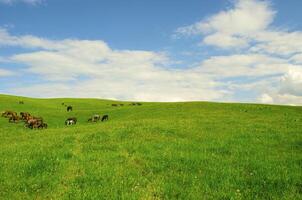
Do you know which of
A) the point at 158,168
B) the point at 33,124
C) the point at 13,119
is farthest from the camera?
the point at 13,119

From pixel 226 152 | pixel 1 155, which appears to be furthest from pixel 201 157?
pixel 1 155

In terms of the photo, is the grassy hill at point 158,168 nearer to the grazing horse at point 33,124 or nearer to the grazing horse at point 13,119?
the grazing horse at point 33,124

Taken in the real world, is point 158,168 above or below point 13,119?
below

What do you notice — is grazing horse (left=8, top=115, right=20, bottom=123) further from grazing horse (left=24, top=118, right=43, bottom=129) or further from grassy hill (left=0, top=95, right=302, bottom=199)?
grassy hill (left=0, top=95, right=302, bottom=199)

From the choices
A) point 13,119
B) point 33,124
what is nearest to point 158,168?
point 33,124

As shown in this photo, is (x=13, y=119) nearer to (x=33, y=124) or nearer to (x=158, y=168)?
(x=33, y=124)

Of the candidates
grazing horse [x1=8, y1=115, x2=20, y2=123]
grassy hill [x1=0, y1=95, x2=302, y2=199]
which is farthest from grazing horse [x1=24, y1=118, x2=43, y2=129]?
grassy hill [x1=0, y1=95, x2=302, y2=199]

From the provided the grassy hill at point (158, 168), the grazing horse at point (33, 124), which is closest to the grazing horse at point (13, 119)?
the grazing horse at point (33, 124)

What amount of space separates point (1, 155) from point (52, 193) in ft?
28.4

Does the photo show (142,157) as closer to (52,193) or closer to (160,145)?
(160,145)

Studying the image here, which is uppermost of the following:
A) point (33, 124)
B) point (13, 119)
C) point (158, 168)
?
point (13, 119)

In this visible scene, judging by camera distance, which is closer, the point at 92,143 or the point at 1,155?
the point at 1,155

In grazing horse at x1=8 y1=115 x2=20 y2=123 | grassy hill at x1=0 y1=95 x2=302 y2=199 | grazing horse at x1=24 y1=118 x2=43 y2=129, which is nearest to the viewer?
grassy hill at x1=0 y1=95 x2=302 y2=199

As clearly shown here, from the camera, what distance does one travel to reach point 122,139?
2689 cm
